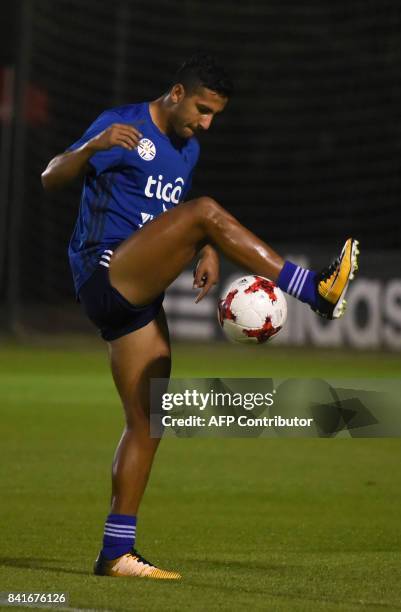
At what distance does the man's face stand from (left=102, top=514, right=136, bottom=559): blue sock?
1.70 metres

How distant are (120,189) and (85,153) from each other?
0.34m

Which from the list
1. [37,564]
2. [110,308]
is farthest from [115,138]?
[37,564]

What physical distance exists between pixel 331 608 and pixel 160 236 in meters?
1.63

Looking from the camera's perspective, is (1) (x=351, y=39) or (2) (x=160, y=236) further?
(1) (x=351, y=39)

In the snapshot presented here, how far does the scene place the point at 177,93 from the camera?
596 cm

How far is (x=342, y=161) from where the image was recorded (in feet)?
80.1

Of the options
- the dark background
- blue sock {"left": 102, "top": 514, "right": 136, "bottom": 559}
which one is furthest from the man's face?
the dark background

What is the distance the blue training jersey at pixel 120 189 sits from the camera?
232 inches

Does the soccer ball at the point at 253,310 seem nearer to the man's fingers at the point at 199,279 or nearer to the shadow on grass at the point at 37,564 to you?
the man's fingers at the point at 199,279

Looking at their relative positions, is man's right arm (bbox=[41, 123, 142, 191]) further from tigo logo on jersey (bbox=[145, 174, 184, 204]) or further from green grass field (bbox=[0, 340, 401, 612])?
green grass field (bbox=[0, 340, 401, 612])

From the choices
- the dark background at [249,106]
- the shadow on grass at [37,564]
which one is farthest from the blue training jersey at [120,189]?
the dark background at [249,106]

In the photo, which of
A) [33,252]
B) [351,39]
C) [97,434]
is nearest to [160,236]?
[97,434]

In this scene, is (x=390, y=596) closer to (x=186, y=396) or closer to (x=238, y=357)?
(x=186, y=396)

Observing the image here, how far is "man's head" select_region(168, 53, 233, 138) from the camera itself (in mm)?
5875
